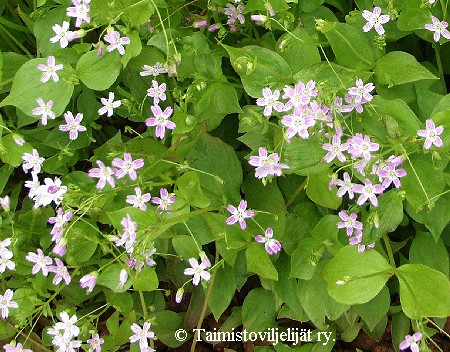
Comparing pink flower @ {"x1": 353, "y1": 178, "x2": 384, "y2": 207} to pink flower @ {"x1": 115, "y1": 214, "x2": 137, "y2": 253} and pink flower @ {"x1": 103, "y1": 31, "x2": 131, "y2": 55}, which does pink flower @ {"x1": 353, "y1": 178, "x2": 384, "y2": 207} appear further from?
pink flower @ {"x1": 103, "y1": 31, "x2": 131, "y2": 55}

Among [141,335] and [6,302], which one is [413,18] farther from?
[6,302]

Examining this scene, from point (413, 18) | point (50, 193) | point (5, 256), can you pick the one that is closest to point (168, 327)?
point (5, 256)

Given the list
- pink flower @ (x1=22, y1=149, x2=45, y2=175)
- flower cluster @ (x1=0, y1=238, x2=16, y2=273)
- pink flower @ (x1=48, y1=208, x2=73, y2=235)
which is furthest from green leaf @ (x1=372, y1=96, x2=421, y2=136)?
flower cluster @ (x1=0, y1=238, x2=16, y2=273)

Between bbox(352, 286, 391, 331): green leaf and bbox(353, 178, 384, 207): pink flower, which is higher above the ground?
bbox(353, 178, 384, 207): pink flower

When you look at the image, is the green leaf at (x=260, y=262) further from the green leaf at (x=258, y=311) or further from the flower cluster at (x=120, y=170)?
the flower cluster at (x=120, y=170)

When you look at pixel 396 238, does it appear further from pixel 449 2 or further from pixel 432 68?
pixel 449 2

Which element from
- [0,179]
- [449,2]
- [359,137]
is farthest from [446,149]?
[0,179]
